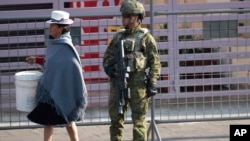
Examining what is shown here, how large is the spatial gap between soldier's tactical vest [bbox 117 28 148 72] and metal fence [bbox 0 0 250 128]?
7.02 ft

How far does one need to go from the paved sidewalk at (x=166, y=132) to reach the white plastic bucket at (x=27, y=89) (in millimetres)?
1428

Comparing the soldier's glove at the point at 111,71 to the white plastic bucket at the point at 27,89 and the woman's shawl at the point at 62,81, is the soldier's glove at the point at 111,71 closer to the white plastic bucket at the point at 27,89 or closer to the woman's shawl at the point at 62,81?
the woman's shawl at the point at 62,81

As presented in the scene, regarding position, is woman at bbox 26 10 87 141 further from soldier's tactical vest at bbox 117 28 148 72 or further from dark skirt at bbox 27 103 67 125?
soldier's tactical vest at bbox 117 28 148 72

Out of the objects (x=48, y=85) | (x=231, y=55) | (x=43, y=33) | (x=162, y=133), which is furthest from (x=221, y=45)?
(x=48, y=85)

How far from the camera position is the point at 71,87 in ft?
23.2

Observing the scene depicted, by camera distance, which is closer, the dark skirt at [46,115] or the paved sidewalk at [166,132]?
the dark skirt at [46,115]

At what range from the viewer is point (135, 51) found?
710 cm

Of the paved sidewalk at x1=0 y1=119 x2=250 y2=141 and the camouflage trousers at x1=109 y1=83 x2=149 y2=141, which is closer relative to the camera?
the camouflage trousers at x1=109 y1=83 x2=149 y2=141

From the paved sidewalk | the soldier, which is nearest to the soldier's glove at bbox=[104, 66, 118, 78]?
the soldier

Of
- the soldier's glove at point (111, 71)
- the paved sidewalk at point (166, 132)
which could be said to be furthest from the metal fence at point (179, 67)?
the soldier's glove at point (111, 71)

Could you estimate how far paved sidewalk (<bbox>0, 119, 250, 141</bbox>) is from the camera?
8.48 metres

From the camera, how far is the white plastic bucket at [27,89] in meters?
7.09

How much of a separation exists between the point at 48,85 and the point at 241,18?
13.0 feet

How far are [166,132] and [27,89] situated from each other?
8.09ft
